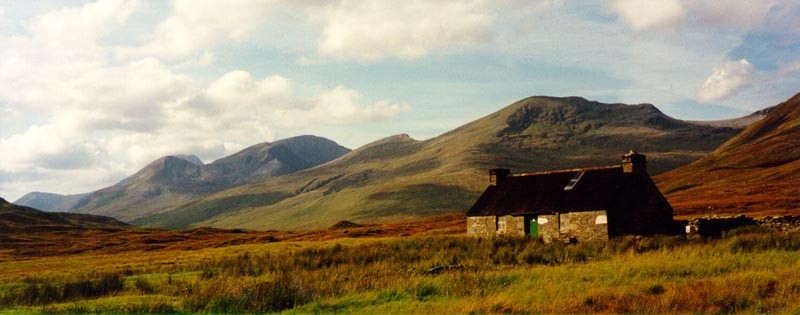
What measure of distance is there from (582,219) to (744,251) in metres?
15.6

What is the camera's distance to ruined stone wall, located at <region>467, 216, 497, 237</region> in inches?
1842

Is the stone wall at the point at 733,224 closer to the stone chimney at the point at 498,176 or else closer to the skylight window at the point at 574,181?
the skylight window at the point at 574,181

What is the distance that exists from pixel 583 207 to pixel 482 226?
9.22m

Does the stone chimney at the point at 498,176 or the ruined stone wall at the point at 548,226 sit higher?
the stone chimney at the point at 498,176

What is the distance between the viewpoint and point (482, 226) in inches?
1877

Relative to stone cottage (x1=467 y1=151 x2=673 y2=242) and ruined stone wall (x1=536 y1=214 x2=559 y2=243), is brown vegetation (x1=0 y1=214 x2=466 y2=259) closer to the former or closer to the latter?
stone cottage (x1=467 y1=151 x2=673 y2=242)

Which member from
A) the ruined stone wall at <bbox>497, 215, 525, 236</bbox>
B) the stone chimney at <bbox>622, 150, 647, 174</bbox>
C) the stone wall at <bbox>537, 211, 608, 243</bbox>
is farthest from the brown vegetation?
the stone chimney at <bbox>622, 150, 647, 174</bbox>

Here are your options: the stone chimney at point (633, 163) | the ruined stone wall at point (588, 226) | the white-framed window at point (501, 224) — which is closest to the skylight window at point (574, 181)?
the ruined stone wall at point (588, 226)

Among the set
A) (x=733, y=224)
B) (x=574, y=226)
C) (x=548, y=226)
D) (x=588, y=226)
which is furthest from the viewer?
(x=548, y=226)

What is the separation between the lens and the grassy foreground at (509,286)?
15.8 meters

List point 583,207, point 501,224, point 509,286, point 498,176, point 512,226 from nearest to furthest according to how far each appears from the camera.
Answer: point 509,286
point 583,207
point 512,226
point 501,224
point 498,176

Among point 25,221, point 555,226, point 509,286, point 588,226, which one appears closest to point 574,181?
point 555,226

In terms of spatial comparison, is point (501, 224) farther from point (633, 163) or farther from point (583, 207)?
point (633, 163)

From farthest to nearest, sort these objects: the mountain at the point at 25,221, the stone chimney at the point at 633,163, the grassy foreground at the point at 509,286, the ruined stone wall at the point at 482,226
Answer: the mountain at the point at 25,221 < the ruined stone wall at the point at 482,226 < the stone chimney at the point at 633,163 < the grassy foreground at the point at 509,286
